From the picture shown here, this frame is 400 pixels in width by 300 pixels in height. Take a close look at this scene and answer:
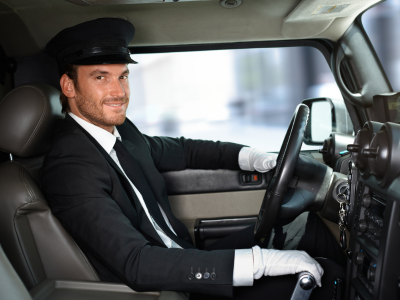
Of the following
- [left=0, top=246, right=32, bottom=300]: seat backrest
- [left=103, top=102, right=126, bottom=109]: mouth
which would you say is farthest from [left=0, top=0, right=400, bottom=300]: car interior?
[left=103, top=102, right=126, bottom=109]: mouth

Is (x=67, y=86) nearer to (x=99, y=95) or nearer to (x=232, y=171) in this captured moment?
(x=99, y=95)

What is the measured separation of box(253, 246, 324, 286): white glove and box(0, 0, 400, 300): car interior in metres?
0.08

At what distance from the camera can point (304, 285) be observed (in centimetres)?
99

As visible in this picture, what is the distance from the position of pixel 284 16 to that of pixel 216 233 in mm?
1214

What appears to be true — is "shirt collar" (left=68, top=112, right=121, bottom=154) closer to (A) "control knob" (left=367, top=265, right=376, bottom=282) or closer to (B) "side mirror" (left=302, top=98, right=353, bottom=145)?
(A) "control knob" (left=367, top=265, right=376, bottom=282)

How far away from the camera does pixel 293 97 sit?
2.89 m

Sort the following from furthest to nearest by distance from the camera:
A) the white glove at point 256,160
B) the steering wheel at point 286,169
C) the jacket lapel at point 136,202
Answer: the white glove at point 256,160 → the jacket lapel at point 136,202 → the steering wheel at point 286,169

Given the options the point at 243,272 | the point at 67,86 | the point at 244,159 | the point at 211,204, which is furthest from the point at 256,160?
the point at 67,86

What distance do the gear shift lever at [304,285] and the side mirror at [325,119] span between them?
A: 1.33 m

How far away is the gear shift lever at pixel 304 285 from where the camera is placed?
992 mm

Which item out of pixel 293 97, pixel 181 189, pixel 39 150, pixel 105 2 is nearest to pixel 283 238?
pixel 181 189

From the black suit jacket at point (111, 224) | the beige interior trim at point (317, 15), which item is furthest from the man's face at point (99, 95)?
the beige interior trim at point (317, 15)

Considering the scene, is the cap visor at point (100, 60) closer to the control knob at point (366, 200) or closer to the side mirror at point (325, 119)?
the control knob at point (366, 200)

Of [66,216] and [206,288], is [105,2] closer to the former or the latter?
[66,216]
